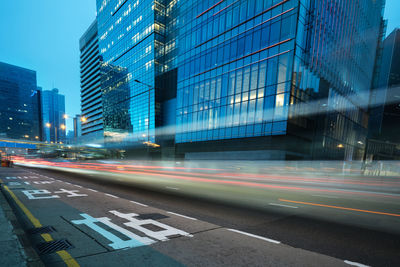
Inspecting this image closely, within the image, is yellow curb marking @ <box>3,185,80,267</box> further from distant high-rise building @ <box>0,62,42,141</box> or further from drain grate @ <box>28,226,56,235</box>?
distant high-rise building @ <box>0,62,42,141</box>

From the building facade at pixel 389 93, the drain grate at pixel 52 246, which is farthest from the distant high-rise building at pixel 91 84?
the building facade at pixel 389 93

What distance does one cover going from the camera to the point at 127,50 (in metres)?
59.3

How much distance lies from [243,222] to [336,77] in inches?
1625

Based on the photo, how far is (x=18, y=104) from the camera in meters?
152

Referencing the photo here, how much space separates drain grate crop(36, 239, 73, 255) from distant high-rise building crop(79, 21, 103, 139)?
10611 cm

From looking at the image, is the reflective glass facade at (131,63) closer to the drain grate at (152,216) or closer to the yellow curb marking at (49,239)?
the yellow curb marking at (49,239)

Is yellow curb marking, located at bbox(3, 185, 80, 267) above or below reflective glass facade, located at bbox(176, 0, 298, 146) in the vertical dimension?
below

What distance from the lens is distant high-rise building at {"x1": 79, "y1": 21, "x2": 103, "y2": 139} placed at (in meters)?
102

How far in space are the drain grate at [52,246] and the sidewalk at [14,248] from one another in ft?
0.90

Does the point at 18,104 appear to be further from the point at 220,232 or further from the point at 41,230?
the point at 220,232

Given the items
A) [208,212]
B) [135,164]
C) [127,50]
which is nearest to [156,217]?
[208,212]

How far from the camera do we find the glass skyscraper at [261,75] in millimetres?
24438

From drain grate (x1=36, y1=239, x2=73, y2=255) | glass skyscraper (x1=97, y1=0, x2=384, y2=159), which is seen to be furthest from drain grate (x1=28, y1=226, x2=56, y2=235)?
glass skyscraper (x1=97, y1=0, x2=384, y2=159)

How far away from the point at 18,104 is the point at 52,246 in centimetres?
21008
